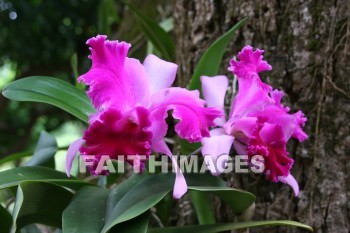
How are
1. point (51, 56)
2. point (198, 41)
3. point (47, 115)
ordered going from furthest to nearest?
point (47, 115) → point (51, 56) → point (198, 41)

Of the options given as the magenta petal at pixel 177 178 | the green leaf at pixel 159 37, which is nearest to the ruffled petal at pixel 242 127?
the magenta petal at pixel 177 178

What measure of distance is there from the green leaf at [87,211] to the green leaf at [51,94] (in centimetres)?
13

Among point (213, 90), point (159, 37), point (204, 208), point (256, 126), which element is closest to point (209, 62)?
point (213, 90)

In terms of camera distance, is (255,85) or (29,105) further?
(29,105)

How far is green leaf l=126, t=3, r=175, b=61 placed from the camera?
1258 millimetres

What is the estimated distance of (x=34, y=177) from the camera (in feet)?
2.53

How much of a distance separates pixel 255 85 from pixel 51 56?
7.37ft

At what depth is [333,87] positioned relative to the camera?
3.21 ft

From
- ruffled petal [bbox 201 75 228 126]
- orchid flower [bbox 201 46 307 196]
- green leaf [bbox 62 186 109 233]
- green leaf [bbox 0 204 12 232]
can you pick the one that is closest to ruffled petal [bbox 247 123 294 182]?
orchid flower [bbox 201 46 307 196]

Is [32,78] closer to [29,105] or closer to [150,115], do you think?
[150,115]

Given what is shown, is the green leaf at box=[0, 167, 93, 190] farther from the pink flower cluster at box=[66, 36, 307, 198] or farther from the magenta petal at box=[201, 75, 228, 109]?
the magenta petal at box=[201, 75, 228, 109]

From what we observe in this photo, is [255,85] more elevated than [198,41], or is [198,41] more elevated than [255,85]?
[198,41]

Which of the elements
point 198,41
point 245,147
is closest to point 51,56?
point 198,41

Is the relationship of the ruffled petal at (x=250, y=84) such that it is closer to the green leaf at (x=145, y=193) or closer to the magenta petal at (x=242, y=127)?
the magenta petal at (x=242, y=127)
